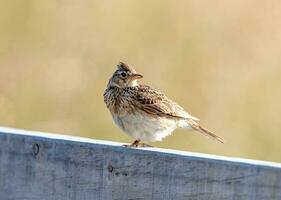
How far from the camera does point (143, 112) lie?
696 centimetres

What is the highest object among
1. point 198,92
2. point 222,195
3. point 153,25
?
point 153,25

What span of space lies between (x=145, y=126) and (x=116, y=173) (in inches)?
85.6

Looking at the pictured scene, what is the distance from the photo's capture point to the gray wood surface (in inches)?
160

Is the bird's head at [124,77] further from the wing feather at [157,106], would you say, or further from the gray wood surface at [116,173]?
the gray wood surface at [116,173]

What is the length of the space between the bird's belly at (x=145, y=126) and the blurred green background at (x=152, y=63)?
1.71 meters

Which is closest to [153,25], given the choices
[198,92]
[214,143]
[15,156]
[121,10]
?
[121,10]

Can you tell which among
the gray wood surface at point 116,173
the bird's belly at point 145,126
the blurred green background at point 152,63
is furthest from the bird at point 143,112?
the gray wood surface at point 116,173

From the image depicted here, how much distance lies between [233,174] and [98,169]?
800mm

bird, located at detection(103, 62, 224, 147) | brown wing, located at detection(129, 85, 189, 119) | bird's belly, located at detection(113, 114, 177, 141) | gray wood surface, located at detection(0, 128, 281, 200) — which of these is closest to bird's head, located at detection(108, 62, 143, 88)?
bird, located at detection(103, 62, 224, 147)

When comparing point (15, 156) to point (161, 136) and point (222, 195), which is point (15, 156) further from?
point (161, 136)

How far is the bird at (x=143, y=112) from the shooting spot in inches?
266

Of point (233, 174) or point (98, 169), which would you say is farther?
point (98, 169)

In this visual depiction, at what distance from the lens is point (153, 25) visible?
977 centimetres

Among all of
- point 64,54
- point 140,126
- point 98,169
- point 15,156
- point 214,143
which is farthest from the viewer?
point 64,54
